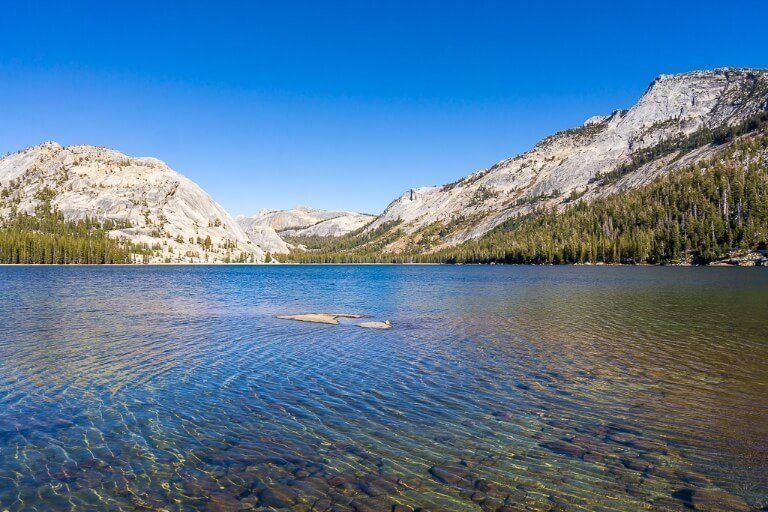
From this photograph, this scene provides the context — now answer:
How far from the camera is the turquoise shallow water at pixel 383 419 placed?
1340 centimetres

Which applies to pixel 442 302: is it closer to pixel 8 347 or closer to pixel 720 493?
pixel 8 347

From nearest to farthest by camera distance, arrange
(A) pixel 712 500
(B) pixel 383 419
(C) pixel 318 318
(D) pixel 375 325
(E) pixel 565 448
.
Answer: (A) pixel 712 500, (E) pixel 565 448, (B) pixel 383 419, (D) pixel 375 325, (C) pixel 318 318

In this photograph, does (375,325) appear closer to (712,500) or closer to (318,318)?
(318,318)

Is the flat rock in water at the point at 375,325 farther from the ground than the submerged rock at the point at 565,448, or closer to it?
farther from the ground

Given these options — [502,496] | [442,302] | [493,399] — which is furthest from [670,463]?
[442,302]

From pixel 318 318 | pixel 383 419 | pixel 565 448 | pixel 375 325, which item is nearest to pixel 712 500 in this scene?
pixel 565 448

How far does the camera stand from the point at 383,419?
19.6 m

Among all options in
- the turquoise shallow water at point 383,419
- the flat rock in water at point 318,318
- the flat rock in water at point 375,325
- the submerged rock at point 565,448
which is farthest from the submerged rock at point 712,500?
the flat rock in water at point 318,318

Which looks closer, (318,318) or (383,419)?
(383,419)

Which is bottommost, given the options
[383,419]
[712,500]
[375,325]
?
[383,419]

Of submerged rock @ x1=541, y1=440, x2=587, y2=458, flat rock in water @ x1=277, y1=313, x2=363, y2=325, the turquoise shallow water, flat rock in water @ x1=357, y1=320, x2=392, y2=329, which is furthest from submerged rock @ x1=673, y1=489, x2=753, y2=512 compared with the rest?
flat rock in water @ x1=277, y1=313, x2=363, y2=325

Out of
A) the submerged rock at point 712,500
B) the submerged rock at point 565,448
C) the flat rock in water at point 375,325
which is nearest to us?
the submerged rock at point 712,500

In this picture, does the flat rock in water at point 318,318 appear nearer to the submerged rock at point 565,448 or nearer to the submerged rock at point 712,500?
the submerged rock at point 565,448

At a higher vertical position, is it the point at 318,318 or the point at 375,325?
the point at 318,318
